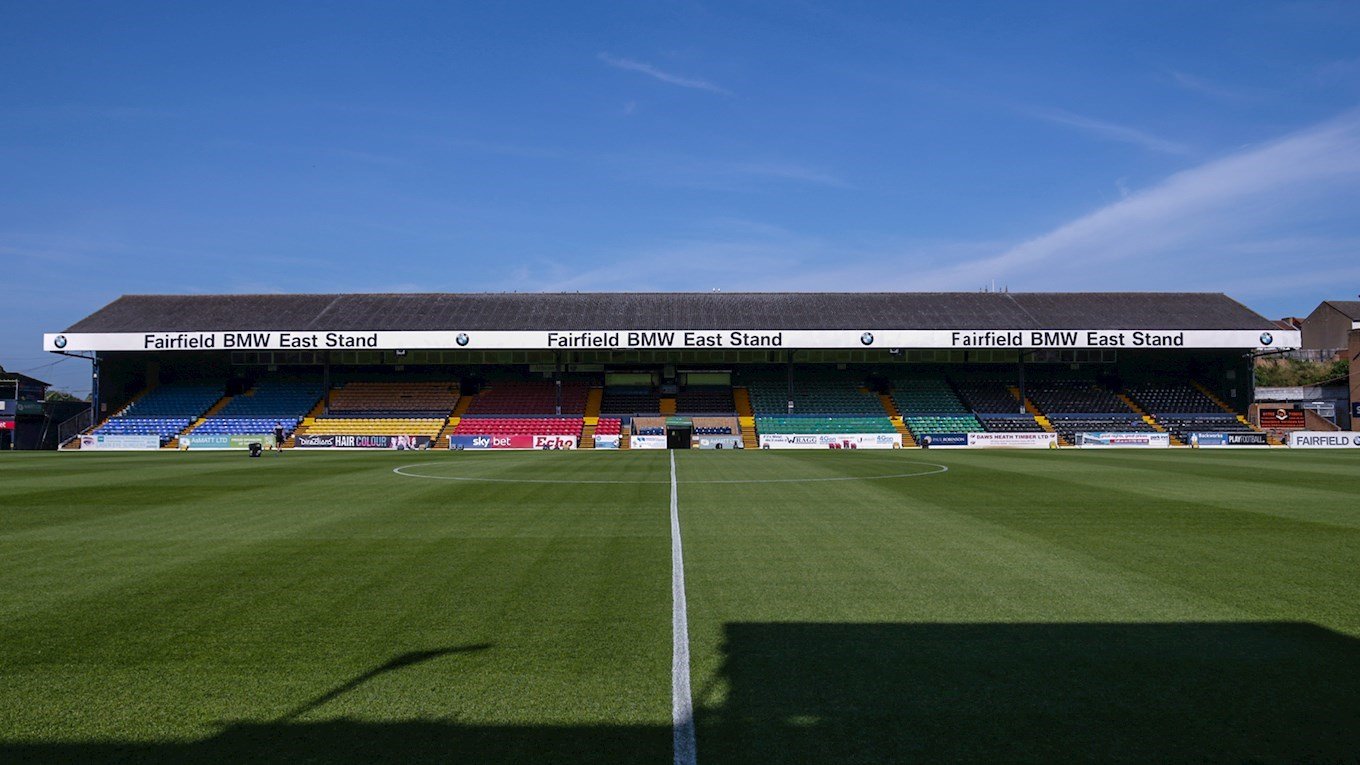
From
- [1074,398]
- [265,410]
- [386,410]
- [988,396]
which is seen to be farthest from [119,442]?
[1074,398]

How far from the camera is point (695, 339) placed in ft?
177

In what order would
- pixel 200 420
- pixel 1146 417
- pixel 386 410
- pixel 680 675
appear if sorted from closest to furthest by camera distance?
pixel 680 675
pixel 200 420
pixel 1146 417
pixel 386 410

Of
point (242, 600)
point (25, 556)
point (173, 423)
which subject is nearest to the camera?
point (242, 600)

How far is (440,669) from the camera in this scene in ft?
19.3

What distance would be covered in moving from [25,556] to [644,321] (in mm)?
47959

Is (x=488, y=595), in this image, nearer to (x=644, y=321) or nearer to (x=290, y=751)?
(x=290, y=751)

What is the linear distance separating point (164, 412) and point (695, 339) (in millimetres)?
39217

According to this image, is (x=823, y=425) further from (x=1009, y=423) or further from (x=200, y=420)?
(x=200, y=420)

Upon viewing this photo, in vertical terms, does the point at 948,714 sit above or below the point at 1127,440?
above

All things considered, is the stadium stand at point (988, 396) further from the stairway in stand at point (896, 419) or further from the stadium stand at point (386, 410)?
the stadium stand at point (386, 410)

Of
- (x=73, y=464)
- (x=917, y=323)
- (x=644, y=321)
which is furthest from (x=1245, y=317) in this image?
(x=73, y=464)

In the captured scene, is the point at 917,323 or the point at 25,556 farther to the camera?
the point at 917,323

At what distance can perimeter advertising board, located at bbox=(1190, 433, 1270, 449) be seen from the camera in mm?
51188

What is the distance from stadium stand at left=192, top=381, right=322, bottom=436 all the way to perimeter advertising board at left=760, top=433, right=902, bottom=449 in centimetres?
3353
